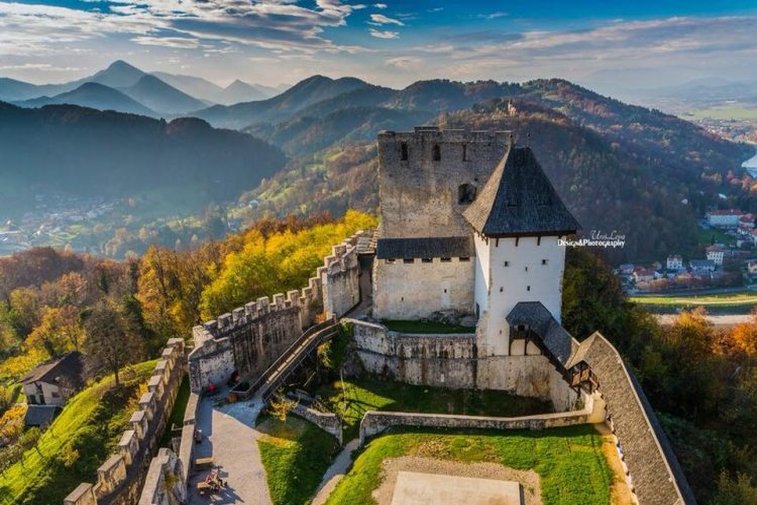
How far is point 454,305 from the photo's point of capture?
27844mm

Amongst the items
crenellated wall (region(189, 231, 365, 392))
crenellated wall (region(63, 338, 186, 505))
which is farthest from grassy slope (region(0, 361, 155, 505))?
crenellated wall (region(189, 231, 365, 392))

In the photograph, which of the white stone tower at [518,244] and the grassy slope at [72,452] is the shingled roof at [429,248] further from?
the grassy slope at [72,452]

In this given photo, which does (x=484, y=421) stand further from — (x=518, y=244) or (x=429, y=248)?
(x=429, y=248)

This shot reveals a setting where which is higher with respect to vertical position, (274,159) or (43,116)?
(43,116)

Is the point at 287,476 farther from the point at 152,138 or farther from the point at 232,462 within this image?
the point at 152,138

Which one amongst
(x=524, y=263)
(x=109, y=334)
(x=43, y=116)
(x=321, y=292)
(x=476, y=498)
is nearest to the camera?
(x=476, y=498)

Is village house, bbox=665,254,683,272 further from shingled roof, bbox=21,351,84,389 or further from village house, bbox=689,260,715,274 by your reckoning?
shingled roof, bbox=21,351,84,389

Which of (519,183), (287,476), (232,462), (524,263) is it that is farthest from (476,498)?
(519,183)

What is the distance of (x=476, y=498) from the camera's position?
16609mm

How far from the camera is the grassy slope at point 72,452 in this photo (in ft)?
82.2

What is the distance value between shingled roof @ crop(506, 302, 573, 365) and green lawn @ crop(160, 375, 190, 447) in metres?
15.3

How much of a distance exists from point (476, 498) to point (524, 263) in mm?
10781

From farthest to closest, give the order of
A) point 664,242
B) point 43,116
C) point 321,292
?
point 43,116 → point 664,242 → point 321,292

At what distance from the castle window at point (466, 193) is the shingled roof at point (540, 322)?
715cm
